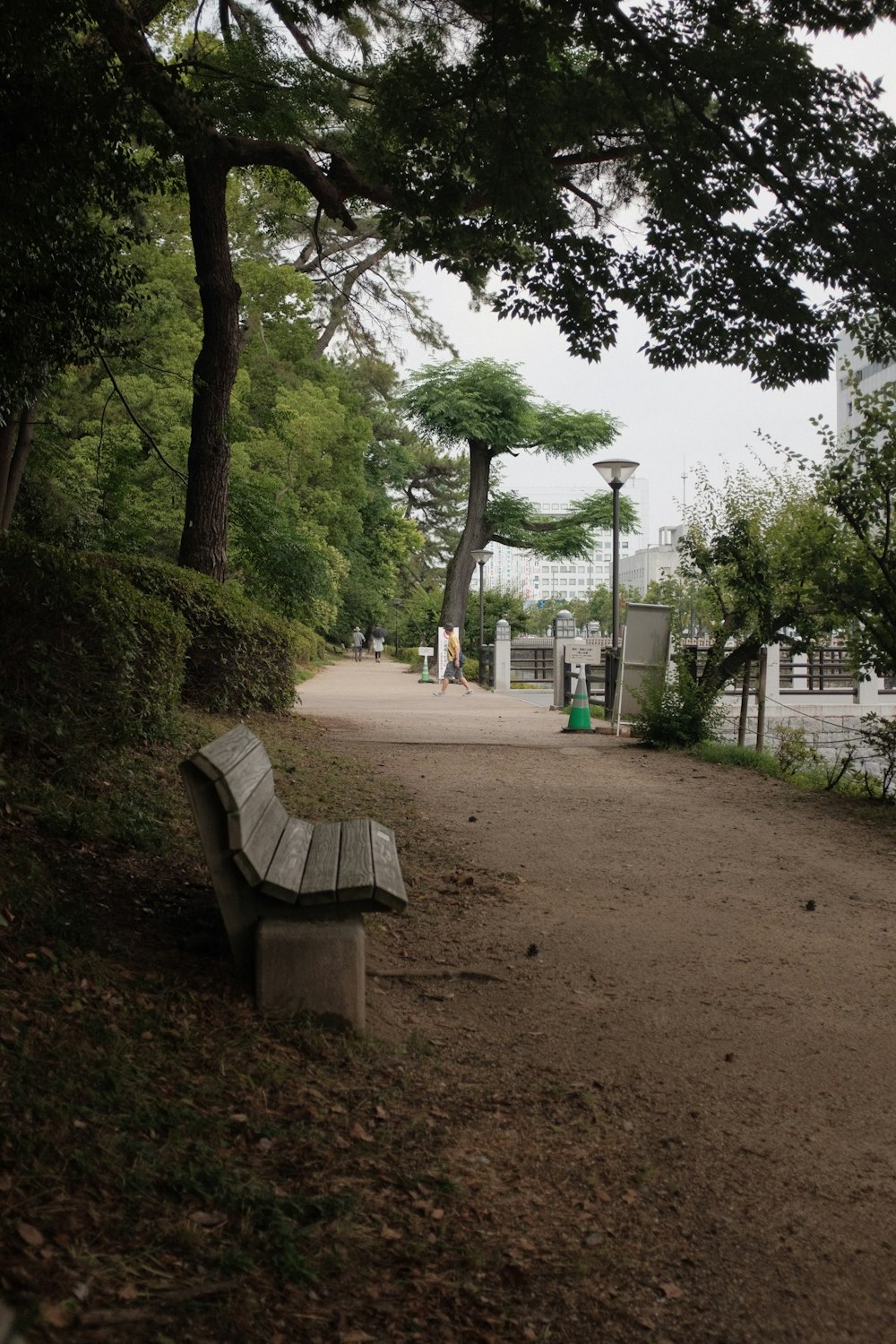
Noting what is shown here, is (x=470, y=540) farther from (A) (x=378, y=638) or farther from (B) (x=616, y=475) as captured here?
(B) (x=616, y=475)

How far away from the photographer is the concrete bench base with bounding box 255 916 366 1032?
3.93 metres

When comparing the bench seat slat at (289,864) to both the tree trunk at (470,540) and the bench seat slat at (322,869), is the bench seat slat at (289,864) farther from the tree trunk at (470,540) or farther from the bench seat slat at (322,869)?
the tree trunk at (470,540)

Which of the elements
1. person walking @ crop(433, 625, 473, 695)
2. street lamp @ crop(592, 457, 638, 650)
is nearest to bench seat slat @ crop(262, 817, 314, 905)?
street lamp @ crop(592, 457, 638, 650)

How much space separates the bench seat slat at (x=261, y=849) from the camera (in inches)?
149

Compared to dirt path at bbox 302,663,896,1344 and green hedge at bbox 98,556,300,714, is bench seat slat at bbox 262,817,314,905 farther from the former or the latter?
green hedge at bbox 98,556,300,714

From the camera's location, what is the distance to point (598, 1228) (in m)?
2.96

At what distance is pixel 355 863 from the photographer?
14.0 feet

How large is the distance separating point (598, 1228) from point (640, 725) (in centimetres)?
1179

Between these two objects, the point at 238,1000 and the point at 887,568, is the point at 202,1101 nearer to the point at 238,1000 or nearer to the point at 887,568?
the point at 238,1000

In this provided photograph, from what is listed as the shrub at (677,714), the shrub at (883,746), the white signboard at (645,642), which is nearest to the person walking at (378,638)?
the white signboard at (645,642)

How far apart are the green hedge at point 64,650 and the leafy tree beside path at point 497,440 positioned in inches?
1457

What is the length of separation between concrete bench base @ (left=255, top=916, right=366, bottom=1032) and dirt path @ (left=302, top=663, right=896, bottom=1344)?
35 centimetres

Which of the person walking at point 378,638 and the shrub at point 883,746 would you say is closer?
the shrub at point 883,746

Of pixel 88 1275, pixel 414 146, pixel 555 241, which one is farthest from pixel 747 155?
pixel 88 1275
